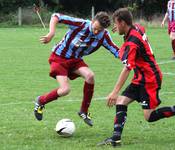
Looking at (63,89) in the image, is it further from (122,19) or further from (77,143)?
(122,19)

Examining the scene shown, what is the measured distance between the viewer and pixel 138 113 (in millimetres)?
9188

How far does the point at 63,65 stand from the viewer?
8219 mm

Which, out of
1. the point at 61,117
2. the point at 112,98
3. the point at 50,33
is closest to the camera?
the point at 112,98

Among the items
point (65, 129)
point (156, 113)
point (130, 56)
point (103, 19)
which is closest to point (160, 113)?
point (156, 113)

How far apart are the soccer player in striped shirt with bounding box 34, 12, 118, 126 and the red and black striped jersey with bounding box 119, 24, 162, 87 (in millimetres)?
1317

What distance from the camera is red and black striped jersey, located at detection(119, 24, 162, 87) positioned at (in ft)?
21.4

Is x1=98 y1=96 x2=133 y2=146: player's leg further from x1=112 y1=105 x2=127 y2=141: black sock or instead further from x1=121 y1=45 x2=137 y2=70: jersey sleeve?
x1=121 y1=45 x2=137 y2=70: jersey sleeve

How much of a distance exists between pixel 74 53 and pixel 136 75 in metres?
1.66

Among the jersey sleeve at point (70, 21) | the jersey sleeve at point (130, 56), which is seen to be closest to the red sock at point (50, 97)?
the jersey sleeve at point (70, 21)

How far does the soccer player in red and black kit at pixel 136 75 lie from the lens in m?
6.53

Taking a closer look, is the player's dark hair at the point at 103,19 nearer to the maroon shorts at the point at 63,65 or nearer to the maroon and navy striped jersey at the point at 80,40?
the maroon and navy striped jersey at the point at 80,40

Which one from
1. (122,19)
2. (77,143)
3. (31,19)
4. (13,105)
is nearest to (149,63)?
(122,19)

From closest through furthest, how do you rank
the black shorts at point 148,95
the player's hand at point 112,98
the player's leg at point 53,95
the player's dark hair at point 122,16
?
the player's hand at point 112,98, the player's dark hair at point 122,16, the black shorts at point 148,95, the player's leg at point 53,95

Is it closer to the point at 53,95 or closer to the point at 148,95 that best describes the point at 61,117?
the point at 53,95
